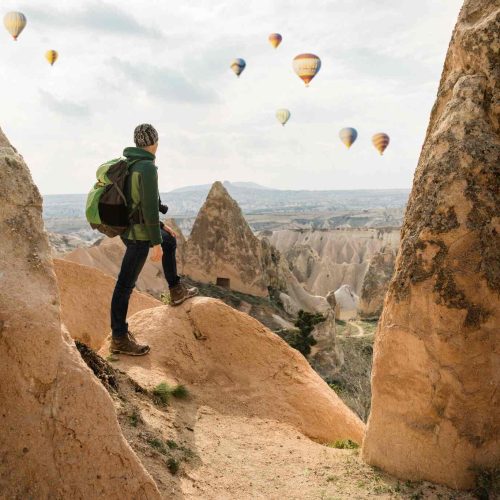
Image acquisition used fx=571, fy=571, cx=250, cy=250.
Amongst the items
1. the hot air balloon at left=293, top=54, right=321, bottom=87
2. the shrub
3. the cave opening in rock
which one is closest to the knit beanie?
the shrub

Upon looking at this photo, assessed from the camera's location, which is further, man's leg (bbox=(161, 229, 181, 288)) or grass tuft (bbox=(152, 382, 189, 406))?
man's leg (bbox=(161, 229, 181, 288))

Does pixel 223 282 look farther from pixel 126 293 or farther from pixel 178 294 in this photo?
pixel 126 293

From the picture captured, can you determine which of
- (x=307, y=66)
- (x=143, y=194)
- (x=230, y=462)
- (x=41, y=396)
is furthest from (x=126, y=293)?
(x=307, y=66)

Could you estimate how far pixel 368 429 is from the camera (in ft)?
13.5

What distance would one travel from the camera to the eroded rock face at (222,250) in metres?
22.9

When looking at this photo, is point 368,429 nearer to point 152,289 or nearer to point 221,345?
point 221,345

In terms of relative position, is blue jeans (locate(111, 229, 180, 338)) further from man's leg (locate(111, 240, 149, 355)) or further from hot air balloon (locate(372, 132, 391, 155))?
hot air balloon (locate(372, 132, 391, 155))

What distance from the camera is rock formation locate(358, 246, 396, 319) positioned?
3631 cm

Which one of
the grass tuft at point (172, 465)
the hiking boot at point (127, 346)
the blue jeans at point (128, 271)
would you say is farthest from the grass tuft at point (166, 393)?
the grass tuft at point (172, 465)

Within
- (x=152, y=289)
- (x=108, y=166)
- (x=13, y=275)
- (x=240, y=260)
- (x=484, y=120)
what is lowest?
(x=152, y=289)

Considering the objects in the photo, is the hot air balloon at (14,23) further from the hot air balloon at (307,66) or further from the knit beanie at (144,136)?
the knit beanie at (144,136)

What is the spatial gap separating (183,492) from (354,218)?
151 metres

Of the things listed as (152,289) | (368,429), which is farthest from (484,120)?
(152,289)

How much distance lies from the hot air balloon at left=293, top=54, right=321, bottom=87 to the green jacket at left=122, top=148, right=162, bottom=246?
107ft
